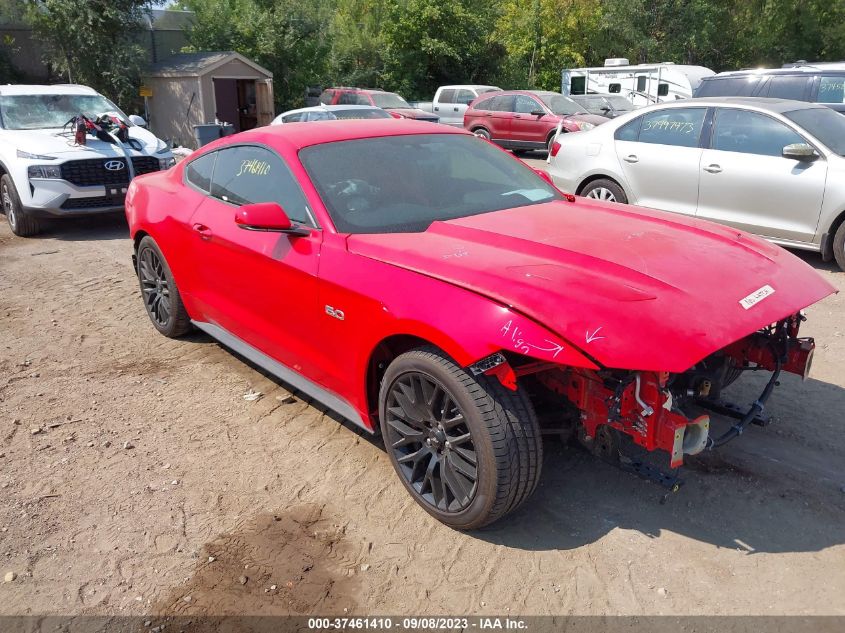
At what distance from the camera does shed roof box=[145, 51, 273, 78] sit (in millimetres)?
19531

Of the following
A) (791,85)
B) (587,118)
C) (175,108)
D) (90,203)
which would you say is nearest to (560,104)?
(587,118)

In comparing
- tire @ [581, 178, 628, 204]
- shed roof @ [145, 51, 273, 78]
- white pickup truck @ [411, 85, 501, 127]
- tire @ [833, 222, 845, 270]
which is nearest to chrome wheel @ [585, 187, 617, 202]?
tire @ [581, 178, 628, 204]

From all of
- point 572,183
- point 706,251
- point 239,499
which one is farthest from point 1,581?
point 572,183

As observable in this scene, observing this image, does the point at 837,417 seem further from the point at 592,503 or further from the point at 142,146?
the point at 142,146

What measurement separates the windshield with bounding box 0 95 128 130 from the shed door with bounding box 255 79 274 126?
11.0 metres

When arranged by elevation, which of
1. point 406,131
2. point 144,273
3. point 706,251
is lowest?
point 144,273

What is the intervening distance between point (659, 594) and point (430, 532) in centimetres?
99

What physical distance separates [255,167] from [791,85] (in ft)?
32.8

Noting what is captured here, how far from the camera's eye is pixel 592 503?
11.2 ft

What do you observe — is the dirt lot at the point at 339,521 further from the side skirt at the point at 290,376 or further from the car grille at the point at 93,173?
the car grille at the point at 93,173

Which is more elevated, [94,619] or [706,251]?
[706,251]

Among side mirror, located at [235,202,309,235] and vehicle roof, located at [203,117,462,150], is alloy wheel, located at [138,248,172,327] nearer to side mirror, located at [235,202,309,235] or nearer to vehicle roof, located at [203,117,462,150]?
vehicle roof, located at [203,117,462,150]

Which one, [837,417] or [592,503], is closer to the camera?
[592,503]

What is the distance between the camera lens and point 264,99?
71.1 feet
